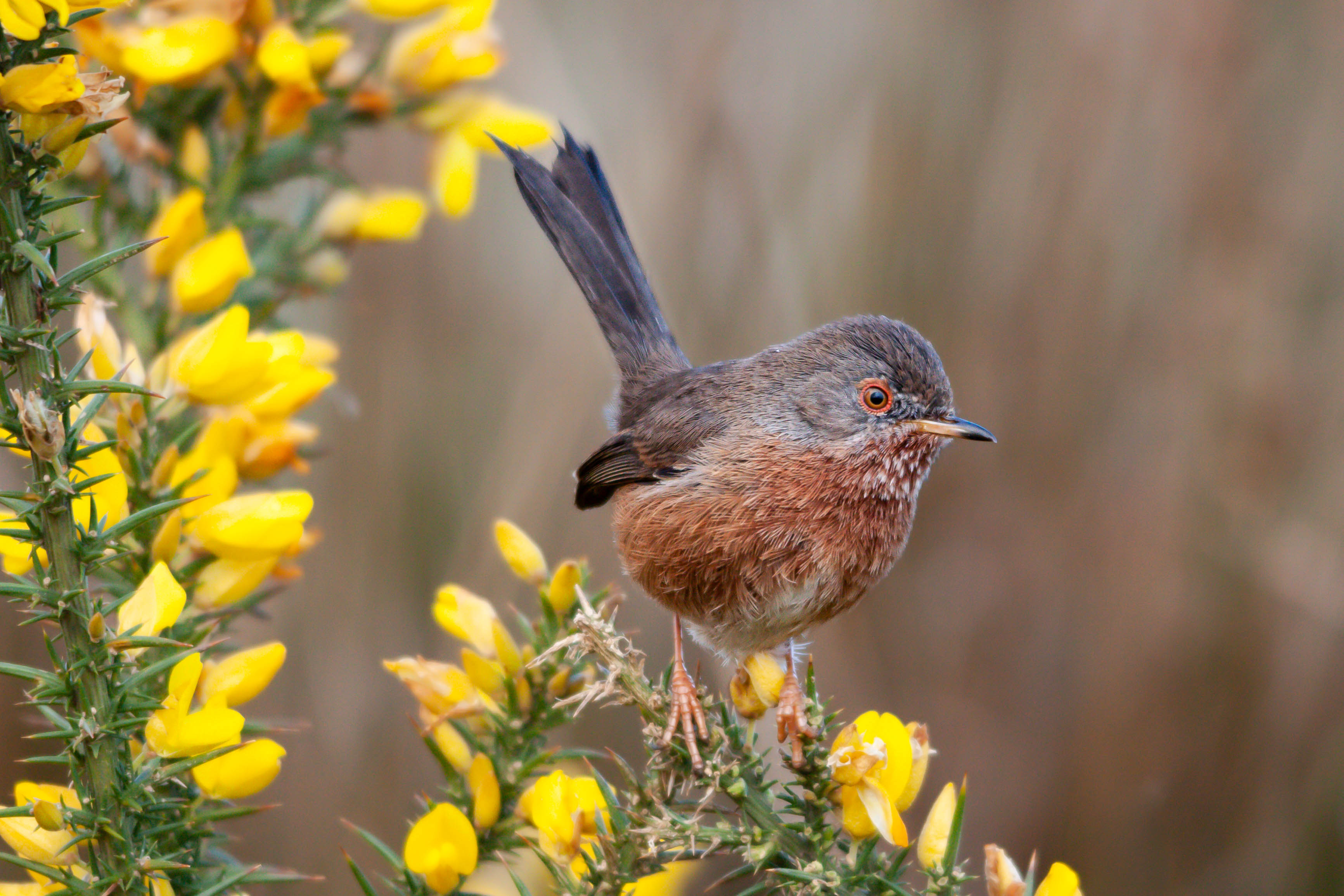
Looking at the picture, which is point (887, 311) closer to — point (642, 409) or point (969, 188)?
point (969, 188)

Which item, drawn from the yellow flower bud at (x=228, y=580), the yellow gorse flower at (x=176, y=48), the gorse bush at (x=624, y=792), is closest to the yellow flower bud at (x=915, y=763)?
the gorse bush at (x=624, y=792)

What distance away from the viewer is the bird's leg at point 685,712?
1.47 metres

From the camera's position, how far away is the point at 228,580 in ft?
5.28

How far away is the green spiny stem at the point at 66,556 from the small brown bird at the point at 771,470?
Result: 1331 millimetres

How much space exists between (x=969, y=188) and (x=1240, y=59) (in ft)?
3.81

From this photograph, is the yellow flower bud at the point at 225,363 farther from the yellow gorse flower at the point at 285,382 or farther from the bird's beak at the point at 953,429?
the bird's beak at the point at 953,429

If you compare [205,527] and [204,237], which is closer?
[205,527]

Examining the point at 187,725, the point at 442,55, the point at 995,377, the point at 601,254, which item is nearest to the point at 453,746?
the point at 187,725

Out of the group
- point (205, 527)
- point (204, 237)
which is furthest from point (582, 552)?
point (205, 527)

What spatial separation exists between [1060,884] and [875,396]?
1670 mm

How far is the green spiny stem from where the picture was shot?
1123 millimetres

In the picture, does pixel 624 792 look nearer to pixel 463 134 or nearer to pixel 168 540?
pixel 168 540

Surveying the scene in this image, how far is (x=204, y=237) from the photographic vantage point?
199 cm

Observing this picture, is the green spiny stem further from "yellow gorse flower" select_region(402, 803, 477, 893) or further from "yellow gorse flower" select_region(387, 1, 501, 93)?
"yellow gorse flower" select_region(387, 1, 501, 93)
